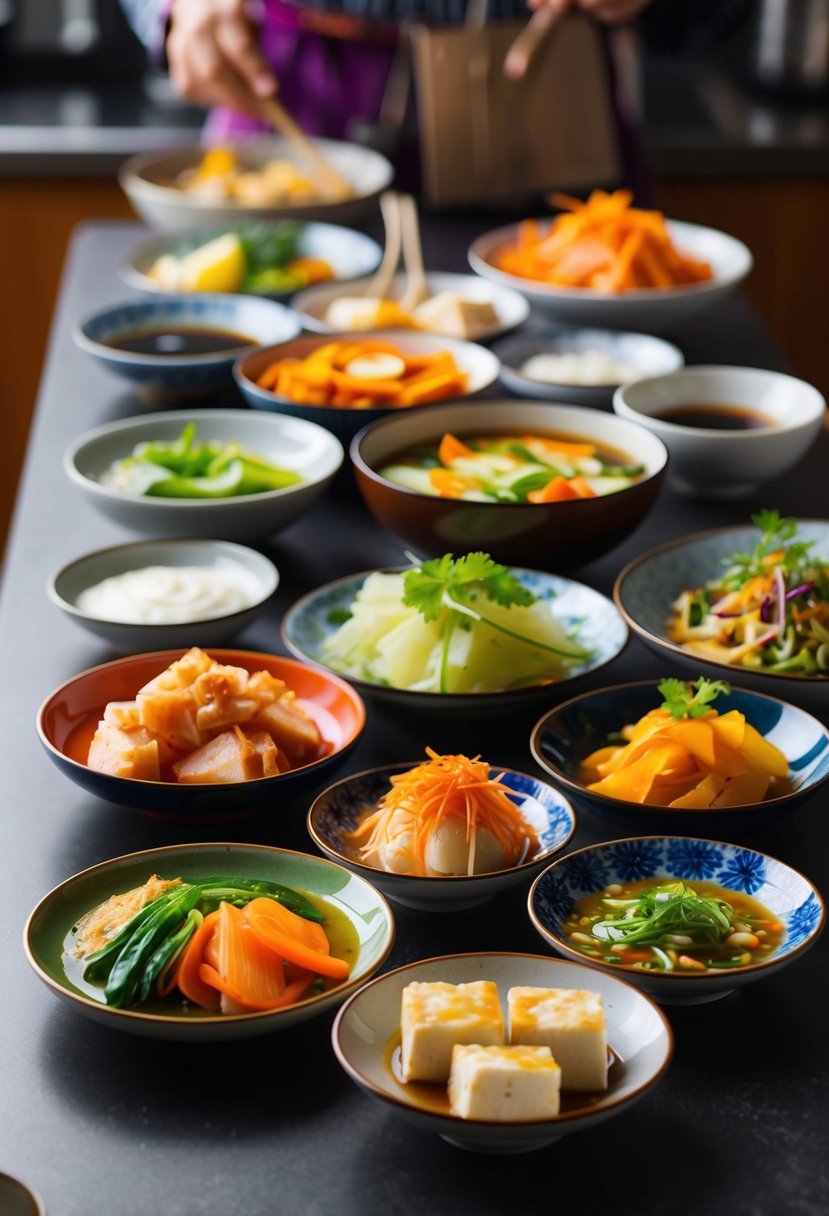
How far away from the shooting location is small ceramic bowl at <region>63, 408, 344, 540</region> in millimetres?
1883

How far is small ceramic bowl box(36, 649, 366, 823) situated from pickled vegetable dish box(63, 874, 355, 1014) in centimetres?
15

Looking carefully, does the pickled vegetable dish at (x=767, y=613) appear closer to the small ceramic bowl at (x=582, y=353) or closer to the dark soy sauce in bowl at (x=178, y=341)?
the small ceramic bowl at (x=582, y=353)

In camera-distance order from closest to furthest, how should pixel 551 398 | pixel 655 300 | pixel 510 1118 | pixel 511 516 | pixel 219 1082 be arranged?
pixel 510 1118 → pixel 219 1082 → pixel 511 516 → pixel 551 398 → pixel 655 300

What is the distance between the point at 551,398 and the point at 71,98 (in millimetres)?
3170

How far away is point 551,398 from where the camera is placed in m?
2.37

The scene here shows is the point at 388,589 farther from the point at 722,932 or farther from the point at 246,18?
the point at 246,18

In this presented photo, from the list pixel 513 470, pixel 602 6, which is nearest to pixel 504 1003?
pixel 513 470

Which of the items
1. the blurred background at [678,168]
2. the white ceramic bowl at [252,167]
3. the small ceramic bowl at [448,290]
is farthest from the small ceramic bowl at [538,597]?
the blurred background at [678,168]

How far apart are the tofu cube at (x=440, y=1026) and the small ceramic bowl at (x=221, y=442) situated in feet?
3.07

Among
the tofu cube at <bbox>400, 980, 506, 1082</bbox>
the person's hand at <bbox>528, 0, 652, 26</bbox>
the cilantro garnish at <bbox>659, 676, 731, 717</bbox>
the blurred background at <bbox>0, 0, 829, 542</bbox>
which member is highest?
the person's hand at <bbox>528, 0, 652, 26</bbox>

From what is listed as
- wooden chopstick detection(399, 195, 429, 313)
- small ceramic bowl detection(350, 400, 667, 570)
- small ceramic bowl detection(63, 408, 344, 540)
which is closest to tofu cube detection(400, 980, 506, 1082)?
small ceramic bowl detection(350, 400, 667, 570)

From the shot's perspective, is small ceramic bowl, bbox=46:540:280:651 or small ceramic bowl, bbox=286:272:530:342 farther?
small ceramic bowl, bbox=286:272:530:342

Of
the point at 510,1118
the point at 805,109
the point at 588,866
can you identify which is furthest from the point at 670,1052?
the point at 805,109

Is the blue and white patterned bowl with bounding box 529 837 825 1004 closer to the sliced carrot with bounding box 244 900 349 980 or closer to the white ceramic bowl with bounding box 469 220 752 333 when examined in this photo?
the sliced carrot with bounding box 244 900 349 980
